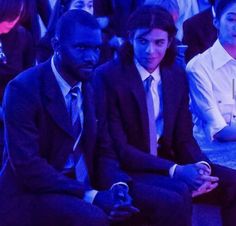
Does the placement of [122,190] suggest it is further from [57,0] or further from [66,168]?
[57,0]

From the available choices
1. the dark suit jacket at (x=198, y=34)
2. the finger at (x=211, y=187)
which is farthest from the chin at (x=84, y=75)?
the dark suit jacket at (x=198, y=34)

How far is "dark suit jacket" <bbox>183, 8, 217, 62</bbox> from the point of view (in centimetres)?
374

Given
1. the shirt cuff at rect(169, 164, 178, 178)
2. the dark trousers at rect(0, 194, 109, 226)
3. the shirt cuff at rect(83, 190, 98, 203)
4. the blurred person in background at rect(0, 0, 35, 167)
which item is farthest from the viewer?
the blurred person in background at rect(0, 0, 35, 167)

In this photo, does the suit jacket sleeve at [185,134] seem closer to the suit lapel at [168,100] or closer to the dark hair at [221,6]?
the suit lapel at [168,100]

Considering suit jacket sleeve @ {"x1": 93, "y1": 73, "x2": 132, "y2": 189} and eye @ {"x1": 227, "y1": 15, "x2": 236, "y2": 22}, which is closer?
suit jacket sleeve @ {"x1": 93, "y1": 73, "x2": 132, "y2": 189}

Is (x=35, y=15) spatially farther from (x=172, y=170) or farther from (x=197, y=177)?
(x=197, y=177)

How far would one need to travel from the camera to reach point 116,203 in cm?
230

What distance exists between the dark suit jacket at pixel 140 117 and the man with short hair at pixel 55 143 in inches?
10.8

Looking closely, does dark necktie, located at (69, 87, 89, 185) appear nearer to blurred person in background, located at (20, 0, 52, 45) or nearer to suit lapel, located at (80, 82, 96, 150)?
suit lapel, located at (80, 82, 96, 150)

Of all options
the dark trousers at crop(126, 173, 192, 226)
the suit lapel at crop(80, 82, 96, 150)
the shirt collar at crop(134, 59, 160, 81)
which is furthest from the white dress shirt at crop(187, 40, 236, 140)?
the suit lapel at crop(80, 82, 96, 150)

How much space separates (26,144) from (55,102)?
18cm

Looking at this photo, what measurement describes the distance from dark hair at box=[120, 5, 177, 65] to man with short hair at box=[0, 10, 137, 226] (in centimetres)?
37

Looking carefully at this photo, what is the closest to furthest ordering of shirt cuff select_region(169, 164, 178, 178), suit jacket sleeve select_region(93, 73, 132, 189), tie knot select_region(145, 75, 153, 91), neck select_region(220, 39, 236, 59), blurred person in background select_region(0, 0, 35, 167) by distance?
suit jacket sleeve select_region(93, 73, 132, 189)
shirt cuff select_region(169, 164, 178, 178)
tie knot select_region(145, 75, 153, 91)
neck select_region(220, 39, 236, 59)
blurred person in background select_region(0, 0, 35, 167)

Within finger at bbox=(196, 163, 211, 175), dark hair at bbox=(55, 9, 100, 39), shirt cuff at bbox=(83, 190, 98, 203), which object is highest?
dark hair at bbox=(55, 9, 100, 39)
